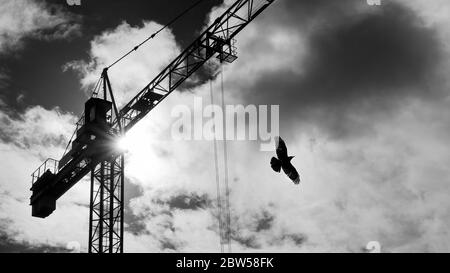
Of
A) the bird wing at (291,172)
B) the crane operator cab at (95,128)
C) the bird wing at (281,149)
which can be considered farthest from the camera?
the crane operator cab at (95,128)

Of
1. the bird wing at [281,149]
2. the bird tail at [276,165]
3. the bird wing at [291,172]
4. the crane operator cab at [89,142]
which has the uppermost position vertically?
the crane operator cab at [89,142]

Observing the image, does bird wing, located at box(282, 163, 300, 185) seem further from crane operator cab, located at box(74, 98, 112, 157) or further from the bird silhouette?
crane operator cab, located at box(74, 98, 112, 157)

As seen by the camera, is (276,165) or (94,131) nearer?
(276,165)

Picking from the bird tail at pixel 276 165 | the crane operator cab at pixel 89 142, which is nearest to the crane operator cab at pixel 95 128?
the crane operator cab at pixel 89 142

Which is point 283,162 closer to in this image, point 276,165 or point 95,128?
point 276,165

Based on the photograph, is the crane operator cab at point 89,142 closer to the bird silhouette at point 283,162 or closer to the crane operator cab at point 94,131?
the crane operator cab at point 94,131

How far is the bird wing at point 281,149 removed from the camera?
22600 millimetres

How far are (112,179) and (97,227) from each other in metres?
3.11

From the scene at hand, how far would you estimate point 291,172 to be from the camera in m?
23.0

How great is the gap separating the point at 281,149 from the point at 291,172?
3.63 feet

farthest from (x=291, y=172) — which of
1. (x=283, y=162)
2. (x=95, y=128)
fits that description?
(x=95, y=128)

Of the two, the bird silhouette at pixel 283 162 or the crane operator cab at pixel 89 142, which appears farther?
the crane operator cab at pixel 89 142

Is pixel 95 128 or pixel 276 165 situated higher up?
pixel 95 128

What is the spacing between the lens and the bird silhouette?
891 inches
